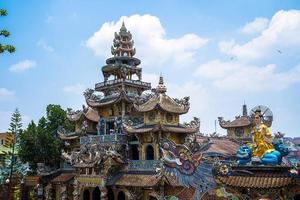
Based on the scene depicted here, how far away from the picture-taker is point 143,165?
74.9 ft

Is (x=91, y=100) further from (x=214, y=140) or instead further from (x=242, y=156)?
(x=242, y=156)

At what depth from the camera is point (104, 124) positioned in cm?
2711

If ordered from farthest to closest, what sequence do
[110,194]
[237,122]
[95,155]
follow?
[237,122], [110,194], [95,155]

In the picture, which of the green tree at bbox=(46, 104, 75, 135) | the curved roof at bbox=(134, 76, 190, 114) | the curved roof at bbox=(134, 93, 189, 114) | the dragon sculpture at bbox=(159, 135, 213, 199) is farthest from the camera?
the green tree at bbox=(46, 104, 75, 135)

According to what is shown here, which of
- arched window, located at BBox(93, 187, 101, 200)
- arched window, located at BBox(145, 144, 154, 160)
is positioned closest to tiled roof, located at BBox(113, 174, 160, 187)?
arched window, located at BBox(145, 144, 154, 160)

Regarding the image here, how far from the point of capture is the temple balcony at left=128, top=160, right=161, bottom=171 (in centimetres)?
2222

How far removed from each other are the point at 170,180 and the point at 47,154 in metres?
19.0

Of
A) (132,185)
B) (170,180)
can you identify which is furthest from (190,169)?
(132,185)

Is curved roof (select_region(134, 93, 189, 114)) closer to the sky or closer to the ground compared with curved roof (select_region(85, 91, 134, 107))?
closer to the ground

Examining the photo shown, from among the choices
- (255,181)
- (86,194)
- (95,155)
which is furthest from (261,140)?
(86,194)

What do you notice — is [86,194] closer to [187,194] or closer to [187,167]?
[187,194]

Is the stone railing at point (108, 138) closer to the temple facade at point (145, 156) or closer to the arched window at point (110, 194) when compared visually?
the temple facade at point (145, 156)

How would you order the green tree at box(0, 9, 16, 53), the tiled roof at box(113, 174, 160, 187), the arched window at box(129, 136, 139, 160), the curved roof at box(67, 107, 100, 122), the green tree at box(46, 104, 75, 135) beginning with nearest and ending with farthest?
the green tree at box(0, 9, 16, 53) < the tiled roof at box(113, 174, 160, 187) < the arched window at box(129, 136, 139, 160) < the curved roof at box(67, 107, 100, 122) < the green tree at box(46, 104, 75, 135)

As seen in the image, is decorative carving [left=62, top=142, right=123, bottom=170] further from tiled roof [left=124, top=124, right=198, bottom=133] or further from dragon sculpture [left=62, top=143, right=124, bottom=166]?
tiled roof [left=124, top=124, right=198, bottom=133]
